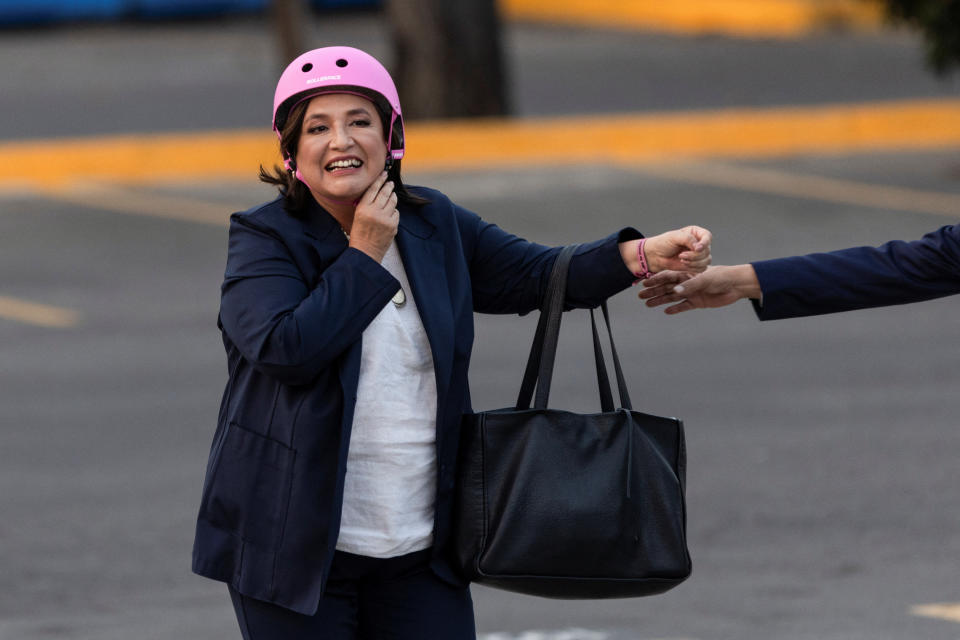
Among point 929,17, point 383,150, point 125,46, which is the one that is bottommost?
point 383,150

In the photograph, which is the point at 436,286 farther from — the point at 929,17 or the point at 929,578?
the point at 929,17

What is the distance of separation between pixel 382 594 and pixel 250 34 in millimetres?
24247

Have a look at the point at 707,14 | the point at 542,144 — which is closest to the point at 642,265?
the point at 542,144

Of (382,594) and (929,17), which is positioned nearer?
(382,594)

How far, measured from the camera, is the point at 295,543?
321 cm

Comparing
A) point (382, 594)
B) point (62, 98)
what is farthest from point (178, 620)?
point (62, 98)

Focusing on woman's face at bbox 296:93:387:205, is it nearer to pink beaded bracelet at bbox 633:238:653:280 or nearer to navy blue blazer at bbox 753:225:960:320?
pink beaded bracelet at bbox 633:238:653:280

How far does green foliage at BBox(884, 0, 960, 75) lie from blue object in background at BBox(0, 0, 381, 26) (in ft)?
45.0

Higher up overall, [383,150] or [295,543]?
[383,150]

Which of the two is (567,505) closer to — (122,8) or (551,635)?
(551,635)

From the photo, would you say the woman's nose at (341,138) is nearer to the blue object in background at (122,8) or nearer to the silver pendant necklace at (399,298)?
the silver pendant necklace at (399,298)

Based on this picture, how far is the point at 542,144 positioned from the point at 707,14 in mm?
12946

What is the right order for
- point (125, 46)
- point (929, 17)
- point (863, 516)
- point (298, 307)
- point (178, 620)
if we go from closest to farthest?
1. point (298, 307)
2. point (178, 620)
3. point (863, 516)
4. point (929, 17)
5. point (125, 46)

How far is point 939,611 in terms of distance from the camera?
5.59 m
